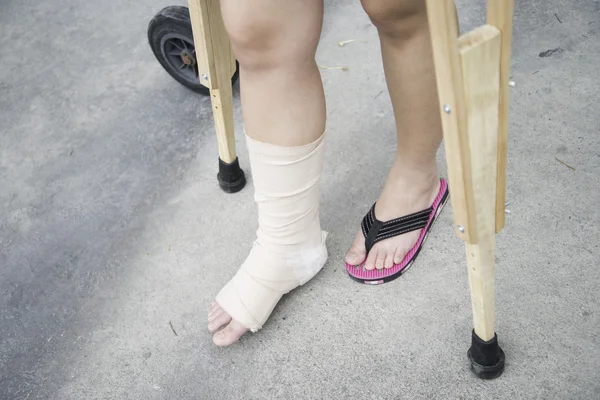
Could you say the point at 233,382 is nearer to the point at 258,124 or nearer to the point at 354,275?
the point at 354,275

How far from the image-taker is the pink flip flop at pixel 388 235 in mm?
1264

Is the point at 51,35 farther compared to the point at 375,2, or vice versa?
the point at 51,35

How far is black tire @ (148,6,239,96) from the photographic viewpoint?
1647 millimetres

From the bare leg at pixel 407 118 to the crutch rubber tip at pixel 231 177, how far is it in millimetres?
347

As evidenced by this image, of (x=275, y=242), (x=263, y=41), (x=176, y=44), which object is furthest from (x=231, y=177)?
(x=263, y=41)

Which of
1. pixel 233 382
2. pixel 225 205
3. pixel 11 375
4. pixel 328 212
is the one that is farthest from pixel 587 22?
pixel 11 375

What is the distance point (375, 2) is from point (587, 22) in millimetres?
1048

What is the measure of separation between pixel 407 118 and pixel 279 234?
32 cm

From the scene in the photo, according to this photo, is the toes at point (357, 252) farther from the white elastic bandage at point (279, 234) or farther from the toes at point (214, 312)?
the toes at point (214, 312)

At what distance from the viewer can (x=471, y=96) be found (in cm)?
75

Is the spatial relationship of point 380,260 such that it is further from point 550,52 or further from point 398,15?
point 550,52

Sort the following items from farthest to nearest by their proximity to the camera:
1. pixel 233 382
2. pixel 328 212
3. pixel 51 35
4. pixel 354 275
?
pixel 51 35 < pixel 328 212 < pixel 354 275 < pixel 233 382

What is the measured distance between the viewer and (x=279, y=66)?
0.98m

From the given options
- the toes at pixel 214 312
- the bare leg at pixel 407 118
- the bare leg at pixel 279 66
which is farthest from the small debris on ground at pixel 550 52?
the toes at pixel 214 312
